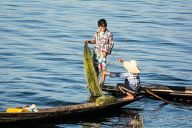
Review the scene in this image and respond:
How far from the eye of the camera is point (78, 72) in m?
22.4

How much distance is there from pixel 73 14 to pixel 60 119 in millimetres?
21989

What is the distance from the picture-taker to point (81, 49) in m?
27.1

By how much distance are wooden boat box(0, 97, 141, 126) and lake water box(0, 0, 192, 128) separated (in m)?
0.24

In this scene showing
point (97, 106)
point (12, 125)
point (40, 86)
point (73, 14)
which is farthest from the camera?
point (73, 14)

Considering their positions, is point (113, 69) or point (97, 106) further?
point (113, 69)

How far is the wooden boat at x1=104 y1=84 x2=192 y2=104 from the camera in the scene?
18.5m

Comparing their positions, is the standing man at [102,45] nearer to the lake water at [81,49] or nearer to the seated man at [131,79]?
the seated man at [131,79]

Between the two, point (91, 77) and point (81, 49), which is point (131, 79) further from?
point (81, 49)

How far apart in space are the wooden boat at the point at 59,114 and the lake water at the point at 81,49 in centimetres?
24

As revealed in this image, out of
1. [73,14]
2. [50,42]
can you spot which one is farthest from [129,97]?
[73,14]

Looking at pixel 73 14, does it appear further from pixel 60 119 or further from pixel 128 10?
pixel 60 119

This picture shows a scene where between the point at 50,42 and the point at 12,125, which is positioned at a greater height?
the point at 50,42

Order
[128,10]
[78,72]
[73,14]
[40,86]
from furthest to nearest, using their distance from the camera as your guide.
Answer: [128,10], [73,14], [78,72], [40,86]

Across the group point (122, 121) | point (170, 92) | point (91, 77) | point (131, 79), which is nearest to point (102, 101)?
point (122, 121)
